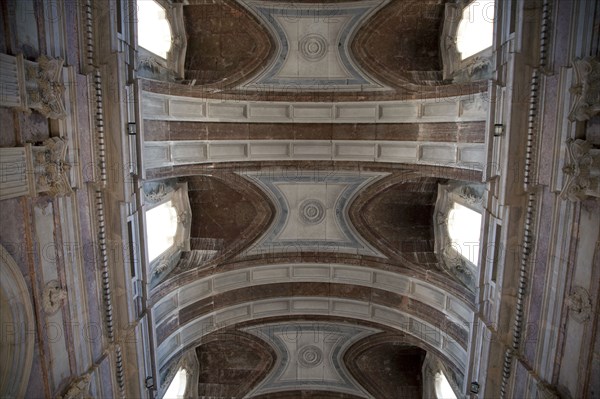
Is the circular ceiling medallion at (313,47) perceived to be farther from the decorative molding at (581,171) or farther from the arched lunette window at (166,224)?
the decorative molding at (581,171)

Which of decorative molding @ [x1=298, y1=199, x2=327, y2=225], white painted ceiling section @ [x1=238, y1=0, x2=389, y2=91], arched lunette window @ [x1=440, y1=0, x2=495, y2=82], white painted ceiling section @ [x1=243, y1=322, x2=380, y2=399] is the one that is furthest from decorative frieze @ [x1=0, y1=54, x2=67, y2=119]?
white painted ceiling section @ [x1=243, y1=322, x2=380, y2=399]

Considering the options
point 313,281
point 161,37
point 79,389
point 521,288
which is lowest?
point 79,389

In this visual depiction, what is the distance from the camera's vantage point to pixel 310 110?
12.2m

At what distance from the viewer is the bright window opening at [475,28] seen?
1016cm

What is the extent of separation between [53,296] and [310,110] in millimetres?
7633

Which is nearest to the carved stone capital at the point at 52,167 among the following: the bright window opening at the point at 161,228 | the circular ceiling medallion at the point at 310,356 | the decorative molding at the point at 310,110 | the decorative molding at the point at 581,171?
the decorative molding at the point at 310,110

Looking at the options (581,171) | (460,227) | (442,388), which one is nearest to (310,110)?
(460,227)

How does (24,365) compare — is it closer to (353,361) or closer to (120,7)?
(120,7)

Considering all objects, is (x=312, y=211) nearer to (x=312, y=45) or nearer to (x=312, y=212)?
(x=312, y=212)

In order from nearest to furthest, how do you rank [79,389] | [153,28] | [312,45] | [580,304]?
[580,304] → [79,389] → [153,28] → [312,45]

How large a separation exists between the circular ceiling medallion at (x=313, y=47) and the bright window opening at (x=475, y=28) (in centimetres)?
348

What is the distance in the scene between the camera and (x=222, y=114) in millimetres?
11703

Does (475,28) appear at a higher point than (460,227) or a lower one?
higher

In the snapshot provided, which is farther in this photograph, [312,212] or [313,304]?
[313,304]
